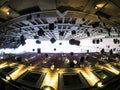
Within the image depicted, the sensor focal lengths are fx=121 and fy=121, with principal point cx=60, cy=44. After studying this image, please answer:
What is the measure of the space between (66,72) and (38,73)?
246 cm

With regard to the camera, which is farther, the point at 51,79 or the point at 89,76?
the point at 89,76

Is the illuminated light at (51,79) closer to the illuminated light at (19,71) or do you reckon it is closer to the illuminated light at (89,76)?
the illuminated light at (19,71)

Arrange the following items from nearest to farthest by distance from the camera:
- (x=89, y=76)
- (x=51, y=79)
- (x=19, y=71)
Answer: (x=51, y=79)
(x=89, y=76)
(x=19, y=71)

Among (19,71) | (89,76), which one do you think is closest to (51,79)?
(89,76)

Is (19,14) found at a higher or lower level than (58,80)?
higher

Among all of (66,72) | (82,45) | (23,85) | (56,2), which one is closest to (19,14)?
(56,2)

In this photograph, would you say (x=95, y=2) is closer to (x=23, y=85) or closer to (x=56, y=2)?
(x=56, y=2)

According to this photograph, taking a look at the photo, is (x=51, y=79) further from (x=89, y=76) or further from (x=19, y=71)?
(x=19, y=71)

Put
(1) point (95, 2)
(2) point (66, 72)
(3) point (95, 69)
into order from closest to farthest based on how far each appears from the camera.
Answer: (1) point (95, 2) < (2) point (66, 72) < (3) point (95, 69)

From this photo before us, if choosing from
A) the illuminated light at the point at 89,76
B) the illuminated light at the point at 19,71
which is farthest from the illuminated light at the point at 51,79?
the illuminated light at the point at 89,76

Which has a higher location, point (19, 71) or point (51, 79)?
point (19, 71)

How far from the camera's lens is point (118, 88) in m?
8.90

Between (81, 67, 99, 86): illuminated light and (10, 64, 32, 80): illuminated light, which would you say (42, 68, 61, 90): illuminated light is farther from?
(81, 67, 99, 86): illuminated light

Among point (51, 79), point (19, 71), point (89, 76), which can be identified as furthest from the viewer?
point (19, 71)
